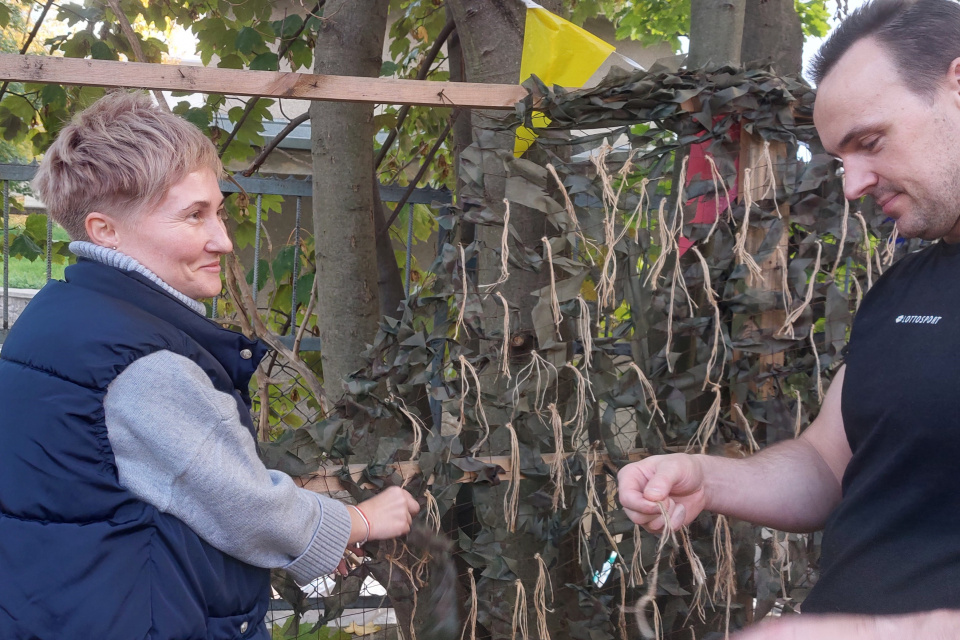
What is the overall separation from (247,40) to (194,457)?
2785 millimetres

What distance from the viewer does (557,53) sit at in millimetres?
2090

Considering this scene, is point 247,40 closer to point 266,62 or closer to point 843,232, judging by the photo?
point 266,62

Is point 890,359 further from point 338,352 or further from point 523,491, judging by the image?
point 338,352

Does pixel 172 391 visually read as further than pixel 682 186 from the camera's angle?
No

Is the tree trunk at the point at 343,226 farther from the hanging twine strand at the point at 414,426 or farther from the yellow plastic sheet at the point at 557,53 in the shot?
the yellow plastic sheet at the point at 557,53

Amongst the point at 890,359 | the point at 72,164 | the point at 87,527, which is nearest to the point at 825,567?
the point at 890,359

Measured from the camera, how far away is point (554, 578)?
2.23m

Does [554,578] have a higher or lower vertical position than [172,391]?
lower

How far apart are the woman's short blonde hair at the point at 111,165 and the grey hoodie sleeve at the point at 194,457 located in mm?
351

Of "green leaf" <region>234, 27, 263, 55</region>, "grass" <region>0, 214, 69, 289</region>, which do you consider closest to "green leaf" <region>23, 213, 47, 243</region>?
"grass" <region>0, 214, 69, 289</region>

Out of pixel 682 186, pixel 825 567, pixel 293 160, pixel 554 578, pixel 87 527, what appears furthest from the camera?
pixel 293 160

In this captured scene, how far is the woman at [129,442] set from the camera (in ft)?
4.21

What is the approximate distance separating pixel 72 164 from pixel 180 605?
831 mm

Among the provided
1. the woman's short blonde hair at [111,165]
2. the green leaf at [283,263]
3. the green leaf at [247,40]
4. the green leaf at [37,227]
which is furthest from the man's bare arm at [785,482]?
the green leaf at [37,227]
